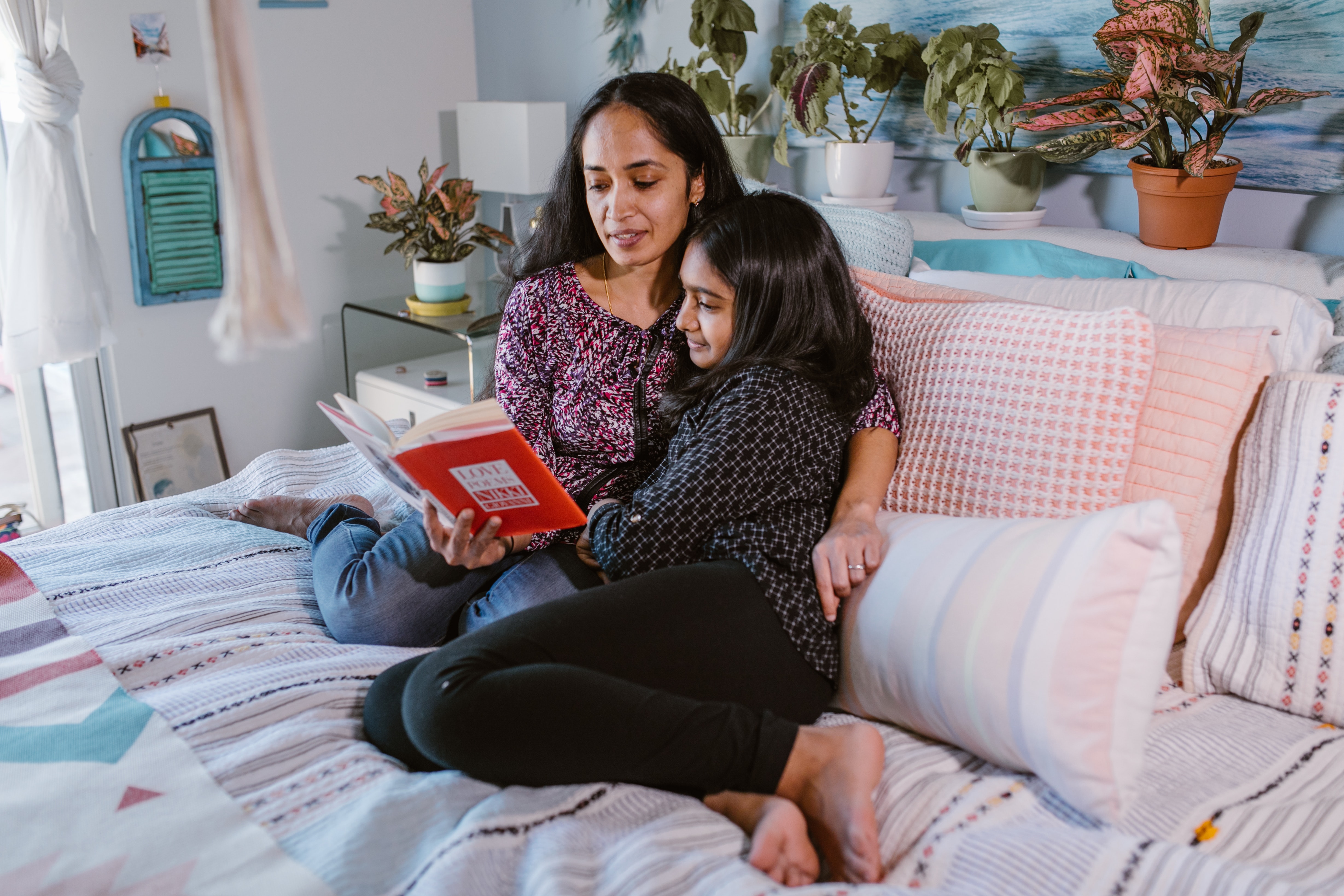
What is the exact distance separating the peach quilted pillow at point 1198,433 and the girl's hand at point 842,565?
0.31 m

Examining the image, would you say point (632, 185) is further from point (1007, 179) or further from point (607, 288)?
point (1007, 179)

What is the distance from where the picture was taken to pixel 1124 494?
111cm

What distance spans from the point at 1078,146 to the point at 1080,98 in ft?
0.24

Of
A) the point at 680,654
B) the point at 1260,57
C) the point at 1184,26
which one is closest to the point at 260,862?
the point at 680,654

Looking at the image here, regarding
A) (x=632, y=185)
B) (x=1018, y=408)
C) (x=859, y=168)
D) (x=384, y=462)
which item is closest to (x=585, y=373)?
(x=632, y=185)

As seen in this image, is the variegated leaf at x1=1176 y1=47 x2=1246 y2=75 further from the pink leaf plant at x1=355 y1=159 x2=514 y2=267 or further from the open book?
the pink leaf plant at x1=355 y1=159 x2=514 y2=267

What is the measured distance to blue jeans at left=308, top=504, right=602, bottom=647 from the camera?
48.0 inches

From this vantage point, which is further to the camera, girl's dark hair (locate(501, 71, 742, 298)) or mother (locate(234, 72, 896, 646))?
girl's dark hair (locate(501, 71, 742, 298))

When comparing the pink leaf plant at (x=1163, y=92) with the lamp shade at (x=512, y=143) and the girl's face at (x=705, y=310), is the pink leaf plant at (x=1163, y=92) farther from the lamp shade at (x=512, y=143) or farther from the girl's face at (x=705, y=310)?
the lamp shade at (x=512, y=143)

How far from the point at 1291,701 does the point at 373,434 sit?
3.31 ft

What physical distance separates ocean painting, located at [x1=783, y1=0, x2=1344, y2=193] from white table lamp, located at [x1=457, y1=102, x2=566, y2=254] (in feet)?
2.51

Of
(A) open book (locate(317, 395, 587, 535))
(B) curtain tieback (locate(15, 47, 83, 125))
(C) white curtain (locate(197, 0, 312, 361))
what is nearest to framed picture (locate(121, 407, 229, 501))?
(C) white curtain (locate(197, 0, 312, 361))

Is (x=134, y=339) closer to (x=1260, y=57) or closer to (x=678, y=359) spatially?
(x=678, y=359)

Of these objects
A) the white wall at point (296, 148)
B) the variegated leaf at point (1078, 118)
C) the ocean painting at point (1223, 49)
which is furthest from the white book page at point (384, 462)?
the white wall at point (296, 148)
